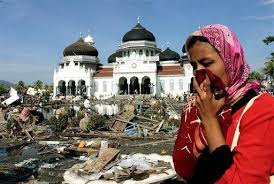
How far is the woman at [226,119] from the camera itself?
1515mm

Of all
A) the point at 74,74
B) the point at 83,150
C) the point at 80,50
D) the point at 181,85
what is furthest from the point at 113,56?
the point at 83,150

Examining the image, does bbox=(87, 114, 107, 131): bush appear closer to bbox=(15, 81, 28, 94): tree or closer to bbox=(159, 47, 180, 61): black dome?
bbox=(159, 47, 180, 61): black dome

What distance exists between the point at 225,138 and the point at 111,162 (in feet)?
26.7

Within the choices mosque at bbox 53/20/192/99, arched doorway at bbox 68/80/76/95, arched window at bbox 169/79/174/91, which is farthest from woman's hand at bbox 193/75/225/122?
arched doorway at bbox 68/80/76/95

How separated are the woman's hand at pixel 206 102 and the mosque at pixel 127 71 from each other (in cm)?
5600

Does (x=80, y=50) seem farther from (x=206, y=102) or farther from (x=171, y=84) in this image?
(x=206, y=102)

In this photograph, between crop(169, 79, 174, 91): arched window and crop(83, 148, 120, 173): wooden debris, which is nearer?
crop(83, 148, 120, 173): wooden debris

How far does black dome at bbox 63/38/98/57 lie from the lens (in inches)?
2603

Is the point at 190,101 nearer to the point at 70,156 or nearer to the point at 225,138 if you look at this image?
the point at 225,138

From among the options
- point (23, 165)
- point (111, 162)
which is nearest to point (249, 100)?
point (111, 162)

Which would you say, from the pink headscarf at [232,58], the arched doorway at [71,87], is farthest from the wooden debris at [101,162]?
the arched doorway at [71,87]

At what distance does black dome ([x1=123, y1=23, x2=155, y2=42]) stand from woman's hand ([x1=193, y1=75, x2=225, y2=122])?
6155 centimetres

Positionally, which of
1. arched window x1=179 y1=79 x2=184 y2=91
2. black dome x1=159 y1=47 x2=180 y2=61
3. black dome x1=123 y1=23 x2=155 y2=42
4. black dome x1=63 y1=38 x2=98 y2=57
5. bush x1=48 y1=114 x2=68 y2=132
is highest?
black dome x1=123 y1=23 x2=155 y2=42

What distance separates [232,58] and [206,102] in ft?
A: 0.79
